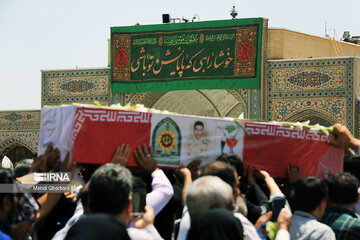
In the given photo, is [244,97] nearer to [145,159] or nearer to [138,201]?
[145,159]

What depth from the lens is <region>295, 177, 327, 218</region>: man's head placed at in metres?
3.70

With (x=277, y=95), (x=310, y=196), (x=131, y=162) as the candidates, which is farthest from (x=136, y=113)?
(x=277, y=95)

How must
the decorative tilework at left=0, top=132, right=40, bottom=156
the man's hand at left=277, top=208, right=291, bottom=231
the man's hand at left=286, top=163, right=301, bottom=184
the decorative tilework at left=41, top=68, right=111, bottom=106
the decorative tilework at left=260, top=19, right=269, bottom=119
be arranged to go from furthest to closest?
the decorative tilework at left=0, top=132, right=40, bottom=156, the decorative tilework at left=41, top=68, right=111, bottom=106, the decorative tilework at left=260, top=19, right=269, bottom=119, the man's hand at left=286, top=163, right=301, bottom=184, the man's hand at left=277, top=208, right=291, bottom=231

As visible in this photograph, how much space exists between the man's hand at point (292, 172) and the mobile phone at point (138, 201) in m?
1.43

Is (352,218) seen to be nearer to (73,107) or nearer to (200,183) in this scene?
(200,183)

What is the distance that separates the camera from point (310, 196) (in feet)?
12.2

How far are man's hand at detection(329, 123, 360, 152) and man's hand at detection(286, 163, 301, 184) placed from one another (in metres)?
0.34

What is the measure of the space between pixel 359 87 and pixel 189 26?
4885mm

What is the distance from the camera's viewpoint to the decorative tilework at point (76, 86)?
62.1 ft

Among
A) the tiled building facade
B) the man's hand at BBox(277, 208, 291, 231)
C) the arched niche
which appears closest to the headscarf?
the man's hand at BBox(277, 208, 291, 231)

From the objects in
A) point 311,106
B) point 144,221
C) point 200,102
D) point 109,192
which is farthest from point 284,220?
point 200,102

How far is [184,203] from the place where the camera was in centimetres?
400

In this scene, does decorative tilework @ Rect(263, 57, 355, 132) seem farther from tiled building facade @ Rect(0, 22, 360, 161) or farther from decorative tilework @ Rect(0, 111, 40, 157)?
decorative tilework @ Rect(0, 111, 40, 157)

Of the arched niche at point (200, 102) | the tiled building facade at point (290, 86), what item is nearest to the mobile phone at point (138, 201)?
the tiled building facade at point (290, 86)
